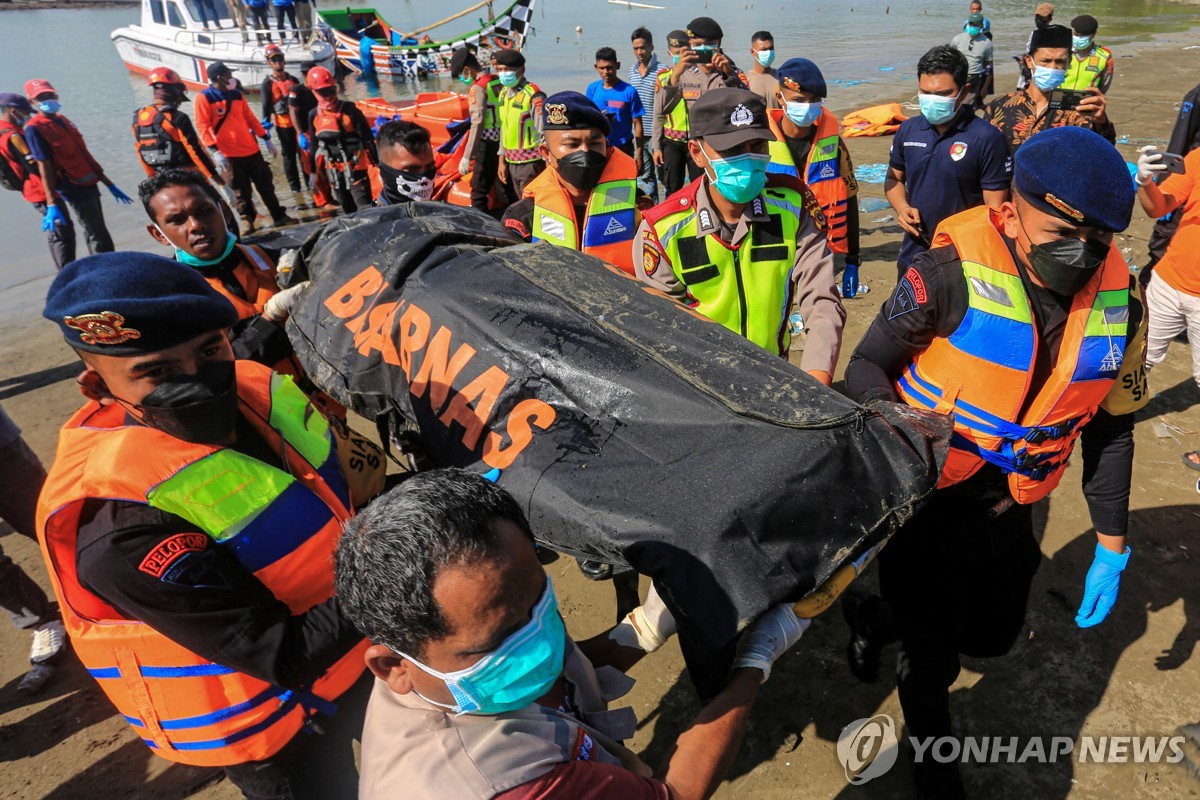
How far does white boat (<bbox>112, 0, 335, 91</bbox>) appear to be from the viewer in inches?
863

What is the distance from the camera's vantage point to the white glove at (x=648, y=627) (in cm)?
176

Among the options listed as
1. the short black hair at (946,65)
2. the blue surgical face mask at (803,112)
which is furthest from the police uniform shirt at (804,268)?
the blue surgical face mask at (803,112)

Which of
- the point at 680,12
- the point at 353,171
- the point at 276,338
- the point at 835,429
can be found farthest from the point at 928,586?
the point at 680,12

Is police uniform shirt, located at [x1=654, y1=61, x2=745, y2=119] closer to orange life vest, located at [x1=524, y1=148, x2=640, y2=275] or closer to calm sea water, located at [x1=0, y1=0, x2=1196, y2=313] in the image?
orange life vest, located at [x1=524, y1=148, x2=640, y2=275]

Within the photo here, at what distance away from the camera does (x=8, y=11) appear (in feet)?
156

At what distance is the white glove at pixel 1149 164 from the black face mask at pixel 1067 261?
6.36 ft

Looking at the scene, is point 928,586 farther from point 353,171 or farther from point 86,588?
point 353,171

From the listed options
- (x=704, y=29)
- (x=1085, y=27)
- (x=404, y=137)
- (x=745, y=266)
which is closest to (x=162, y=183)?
(x=404, y=137)

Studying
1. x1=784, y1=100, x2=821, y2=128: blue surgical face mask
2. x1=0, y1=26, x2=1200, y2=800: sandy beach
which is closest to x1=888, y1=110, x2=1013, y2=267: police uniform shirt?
x1=784, y1=100, x2=821, y2=128: blue surgical face mask

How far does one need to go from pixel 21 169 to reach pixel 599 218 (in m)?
6.52

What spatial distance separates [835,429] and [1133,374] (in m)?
1.31

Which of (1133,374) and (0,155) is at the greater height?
(0,155)

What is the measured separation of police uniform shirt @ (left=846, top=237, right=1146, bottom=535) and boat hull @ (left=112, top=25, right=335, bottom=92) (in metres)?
23.8

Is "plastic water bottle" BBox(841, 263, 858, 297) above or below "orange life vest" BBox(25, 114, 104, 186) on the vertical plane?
below
